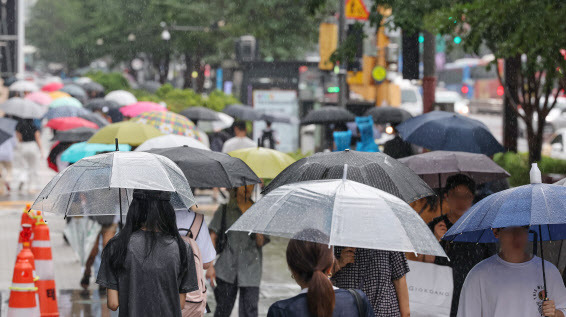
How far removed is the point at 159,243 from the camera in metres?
5.26

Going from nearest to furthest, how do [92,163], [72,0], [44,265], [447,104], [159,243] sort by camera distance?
1. [159,243]
2. [92,163]
3. [44,265]
4. [447,104]
5. [72,0]

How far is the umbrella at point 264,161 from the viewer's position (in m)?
8.78

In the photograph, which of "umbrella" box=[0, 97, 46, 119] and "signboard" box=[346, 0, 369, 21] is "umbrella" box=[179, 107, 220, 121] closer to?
"umbrella" box=[0, 97, 46, 119]

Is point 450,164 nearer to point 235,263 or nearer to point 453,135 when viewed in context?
point 453,135

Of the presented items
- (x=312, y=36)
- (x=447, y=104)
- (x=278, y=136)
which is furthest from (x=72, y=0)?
(x=447, y=104)

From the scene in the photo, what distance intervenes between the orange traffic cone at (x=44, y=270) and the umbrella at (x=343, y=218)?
517cm

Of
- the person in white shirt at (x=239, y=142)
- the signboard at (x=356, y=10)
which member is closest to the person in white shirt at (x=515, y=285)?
the person in white shirt at (x=239, y=142)

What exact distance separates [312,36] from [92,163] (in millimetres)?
40041

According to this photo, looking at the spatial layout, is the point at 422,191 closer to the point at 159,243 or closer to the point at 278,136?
the point at 159,243

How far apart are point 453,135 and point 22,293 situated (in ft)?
15.6

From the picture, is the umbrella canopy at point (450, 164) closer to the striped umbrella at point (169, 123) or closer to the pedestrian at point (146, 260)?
the pedestrian at point (146, 260)

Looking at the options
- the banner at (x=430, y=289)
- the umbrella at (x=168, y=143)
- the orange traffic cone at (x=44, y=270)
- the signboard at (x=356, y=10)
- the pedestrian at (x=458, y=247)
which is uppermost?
the signboard at (x=356, y=10)

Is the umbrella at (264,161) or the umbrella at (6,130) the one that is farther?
the umbrella at (6,130)

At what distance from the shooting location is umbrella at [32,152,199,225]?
19.3 ft
